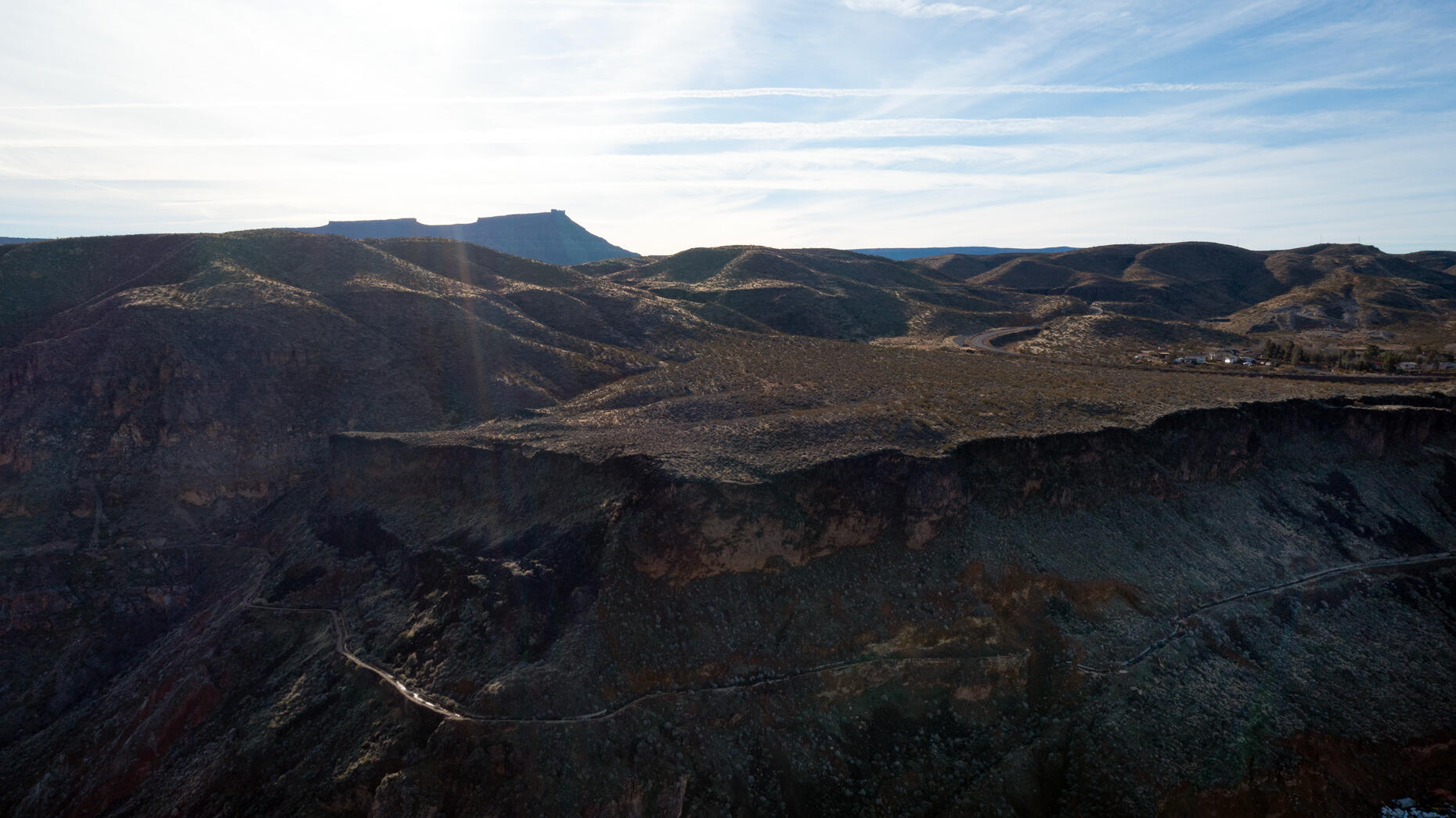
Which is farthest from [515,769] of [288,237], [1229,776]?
[288,237]

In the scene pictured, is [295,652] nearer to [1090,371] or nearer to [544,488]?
[544,488]

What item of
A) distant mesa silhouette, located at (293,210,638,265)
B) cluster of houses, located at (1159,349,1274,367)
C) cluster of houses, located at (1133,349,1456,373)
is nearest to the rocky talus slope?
cluster of houses, located at (1159,349,1274,367)

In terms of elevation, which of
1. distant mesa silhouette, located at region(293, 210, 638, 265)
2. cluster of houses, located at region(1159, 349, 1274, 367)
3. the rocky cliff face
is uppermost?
distant mesa silhouette, located at region(293, 210, 638, 265)

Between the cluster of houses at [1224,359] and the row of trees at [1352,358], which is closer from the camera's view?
the row of trees at [1352,358]

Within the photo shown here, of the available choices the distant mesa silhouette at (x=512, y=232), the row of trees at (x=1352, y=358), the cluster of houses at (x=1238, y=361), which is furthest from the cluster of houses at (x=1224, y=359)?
the distant mesa silhouette at (x=512, y=232)

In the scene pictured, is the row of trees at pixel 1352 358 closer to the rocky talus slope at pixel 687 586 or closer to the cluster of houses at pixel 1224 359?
the cluster of houses at pixel 1224 359

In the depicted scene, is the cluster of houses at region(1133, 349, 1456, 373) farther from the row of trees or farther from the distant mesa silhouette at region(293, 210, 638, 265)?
the distant mesa silhouette at region(293, 210, 638, 265)

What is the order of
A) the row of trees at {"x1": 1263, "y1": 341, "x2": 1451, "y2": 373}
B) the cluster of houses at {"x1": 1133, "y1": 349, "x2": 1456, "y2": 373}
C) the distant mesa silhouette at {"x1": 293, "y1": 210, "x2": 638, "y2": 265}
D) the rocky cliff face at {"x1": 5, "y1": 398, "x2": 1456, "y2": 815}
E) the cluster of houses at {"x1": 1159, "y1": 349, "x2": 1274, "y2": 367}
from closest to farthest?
1. the rocky cliff face at {"x1": 5, "y1": 398, "x2": 1456, "y2": 815}
2. the cluster of houses at {"x1": 1133, "y1": 349, "x2": 1456, "y2": 373}
3. the row of trees at {"x1": 1263, "y1": 341, "x2": 1451, "y2": 373}
4. the cluster of houses at {"x1": 1159, "y1": 349, "x2": 1274, "y2": 367}
5. the distant mesa silhouette at {"x1": 293, "y1": 210, "x2": 638, "y2": 265}

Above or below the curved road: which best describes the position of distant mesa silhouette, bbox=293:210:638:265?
above
